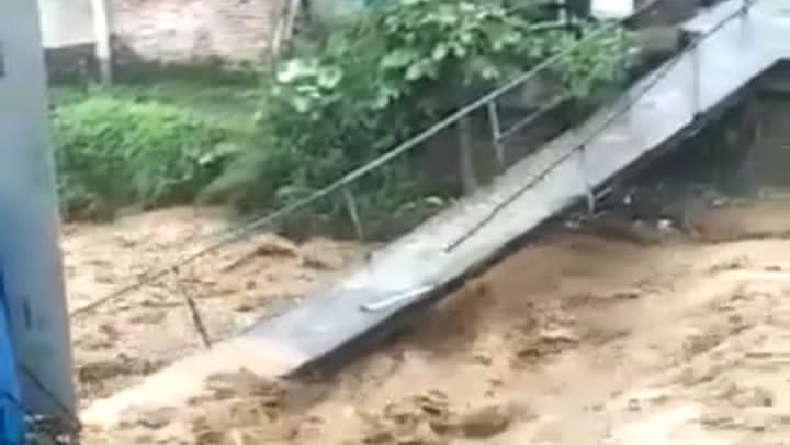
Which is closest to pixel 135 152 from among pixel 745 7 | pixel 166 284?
pixel 166 284

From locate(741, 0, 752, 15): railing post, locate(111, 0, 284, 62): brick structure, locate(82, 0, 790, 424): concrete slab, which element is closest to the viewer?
locate(82, 0, 790, 424): concrete slab

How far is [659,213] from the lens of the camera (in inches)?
218

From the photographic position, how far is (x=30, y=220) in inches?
149

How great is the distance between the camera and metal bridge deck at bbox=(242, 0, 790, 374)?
184 inches

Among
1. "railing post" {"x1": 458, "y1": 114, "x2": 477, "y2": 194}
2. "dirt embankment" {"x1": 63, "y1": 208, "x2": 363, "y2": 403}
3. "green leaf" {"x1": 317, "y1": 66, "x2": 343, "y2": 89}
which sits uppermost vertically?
"green leaf" {"x1": 317, "y1": 66, "x2": 343, "y2": 89}

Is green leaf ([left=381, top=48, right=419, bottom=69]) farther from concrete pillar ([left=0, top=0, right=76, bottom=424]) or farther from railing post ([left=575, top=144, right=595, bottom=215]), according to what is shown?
concrete pillar ([left=0, top=0, right=76, bottom=424])

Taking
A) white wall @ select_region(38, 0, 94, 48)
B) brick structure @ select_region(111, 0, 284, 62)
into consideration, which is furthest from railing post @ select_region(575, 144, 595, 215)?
white wall @ select_region(38, 0, 94, 48)

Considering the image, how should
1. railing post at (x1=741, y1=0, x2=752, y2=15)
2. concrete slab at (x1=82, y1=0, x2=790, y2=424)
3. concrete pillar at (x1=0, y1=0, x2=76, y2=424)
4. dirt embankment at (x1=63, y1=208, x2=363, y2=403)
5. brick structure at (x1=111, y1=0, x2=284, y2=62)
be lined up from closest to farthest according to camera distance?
concrete pillar at (x1=0, y1=0, x2=76, y2=424) → concrete slab at (x1=82, y1=0, x2=790, y2=424) → dirt embankment at (x1=63, y1=208, x2=363, y2=403) → railing post at (x1=741, y1=0, x2=752, y2=15) → brick structure at (x1=111, y1=0, x2=284, y2=62)

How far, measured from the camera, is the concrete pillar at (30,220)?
373 cm

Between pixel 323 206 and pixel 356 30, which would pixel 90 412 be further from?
pixel 356 30

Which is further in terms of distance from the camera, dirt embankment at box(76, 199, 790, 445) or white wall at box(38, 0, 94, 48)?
white wall at box(38, 0, 94, 48)

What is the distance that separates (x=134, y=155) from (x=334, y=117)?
2.85ft

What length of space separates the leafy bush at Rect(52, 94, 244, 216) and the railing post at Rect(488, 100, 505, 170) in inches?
40.8

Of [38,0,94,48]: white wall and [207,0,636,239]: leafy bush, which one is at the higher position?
[38,0,94,48]: white wall
